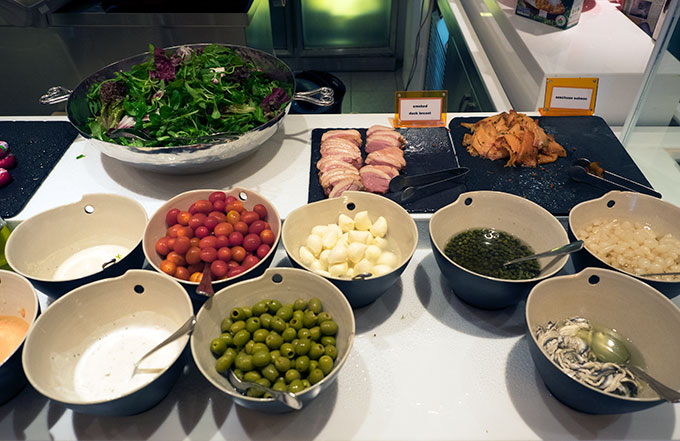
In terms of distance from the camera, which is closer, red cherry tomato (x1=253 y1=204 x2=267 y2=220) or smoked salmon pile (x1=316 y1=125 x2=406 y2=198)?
red cherry tomato (x1=253 y1=204 x2=267 y2=220)

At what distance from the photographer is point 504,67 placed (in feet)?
7.44

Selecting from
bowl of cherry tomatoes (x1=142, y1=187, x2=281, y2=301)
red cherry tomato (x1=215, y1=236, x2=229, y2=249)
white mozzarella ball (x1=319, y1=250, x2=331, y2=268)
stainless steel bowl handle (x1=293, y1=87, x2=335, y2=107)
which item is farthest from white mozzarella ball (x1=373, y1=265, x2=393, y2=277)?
stainless steel bowl handle (x1=293, y1=87, x2=335, y2=107)

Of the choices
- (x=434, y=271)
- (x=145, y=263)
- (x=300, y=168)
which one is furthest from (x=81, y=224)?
(x=434, y=271)

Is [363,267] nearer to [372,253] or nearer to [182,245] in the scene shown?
[372,253]

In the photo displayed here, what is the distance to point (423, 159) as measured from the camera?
5.23 ft

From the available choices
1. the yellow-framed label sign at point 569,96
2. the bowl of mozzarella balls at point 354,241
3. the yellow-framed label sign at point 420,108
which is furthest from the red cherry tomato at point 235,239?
the yellow-framed label sign at point 569,96

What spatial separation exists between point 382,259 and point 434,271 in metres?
0.23

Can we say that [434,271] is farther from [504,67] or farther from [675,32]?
[504,67]

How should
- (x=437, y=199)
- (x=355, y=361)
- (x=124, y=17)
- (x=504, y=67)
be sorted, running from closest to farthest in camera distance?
1. (x=355, y=361)
2. (x=437, y=199)
3. (x=504, y=67)
4. (x=124, y=17)

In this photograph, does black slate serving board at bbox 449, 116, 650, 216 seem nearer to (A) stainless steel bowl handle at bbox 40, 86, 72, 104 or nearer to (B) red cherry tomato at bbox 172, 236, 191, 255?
(B) red cherry tomato at bbox 172, 236, 191, 255

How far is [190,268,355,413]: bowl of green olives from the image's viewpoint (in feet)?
3.01

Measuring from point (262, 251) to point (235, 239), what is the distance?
7cm

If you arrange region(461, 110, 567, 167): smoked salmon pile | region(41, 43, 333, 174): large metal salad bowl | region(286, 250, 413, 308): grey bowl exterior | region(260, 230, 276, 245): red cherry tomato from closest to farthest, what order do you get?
region(286, 250, 413, 308): grey bowl exterior
region(260, 230, 276, 245): red cherry tomato
region(41, 43, 333, 174): large metal salad bowl
region(461, 110, 567, 167): smoked salmon pile

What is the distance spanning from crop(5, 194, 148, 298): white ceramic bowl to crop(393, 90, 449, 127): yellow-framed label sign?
94 centimetres
